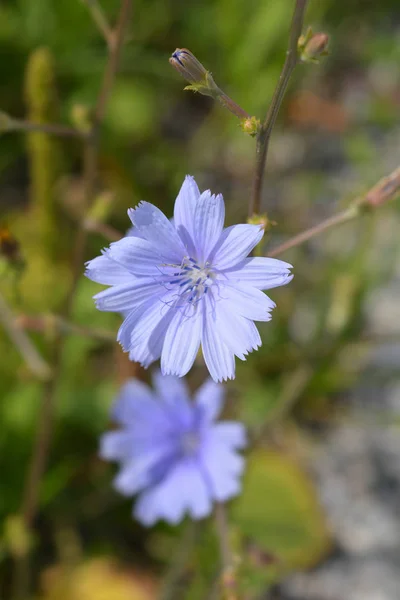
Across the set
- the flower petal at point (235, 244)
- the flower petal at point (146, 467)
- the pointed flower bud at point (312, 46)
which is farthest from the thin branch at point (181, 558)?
the pointed flower bud at point (312, 46)

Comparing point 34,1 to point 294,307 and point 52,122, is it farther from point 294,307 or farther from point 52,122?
point 294,307

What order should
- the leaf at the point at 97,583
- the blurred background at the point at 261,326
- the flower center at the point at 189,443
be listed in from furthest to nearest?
the leaf at the point at 97,583 → the blurred background at the point at 261,326 → the flower center at the point at 189,443

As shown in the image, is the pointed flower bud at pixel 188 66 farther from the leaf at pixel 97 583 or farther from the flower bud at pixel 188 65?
the leaf at pixel 97 583

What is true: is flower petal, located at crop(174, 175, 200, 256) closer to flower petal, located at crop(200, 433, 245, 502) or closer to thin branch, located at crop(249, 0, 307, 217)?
thin branch, located at crop(249, 0, 307, 217)

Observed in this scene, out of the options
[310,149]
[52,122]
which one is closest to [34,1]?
[52,122]

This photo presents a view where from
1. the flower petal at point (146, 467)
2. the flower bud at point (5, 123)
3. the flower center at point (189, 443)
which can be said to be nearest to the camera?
the flower bud at point (5, 123)

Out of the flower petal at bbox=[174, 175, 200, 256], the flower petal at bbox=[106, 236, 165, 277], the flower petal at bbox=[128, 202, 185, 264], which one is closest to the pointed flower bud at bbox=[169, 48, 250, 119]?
the flower petal at bbox=[174, 175, 200, 256]

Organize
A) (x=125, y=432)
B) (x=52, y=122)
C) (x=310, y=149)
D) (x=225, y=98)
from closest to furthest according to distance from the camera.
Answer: (x=225, y=98) → (x=125, y=432) → (x=52, y=122) → (x=310, y=149)
